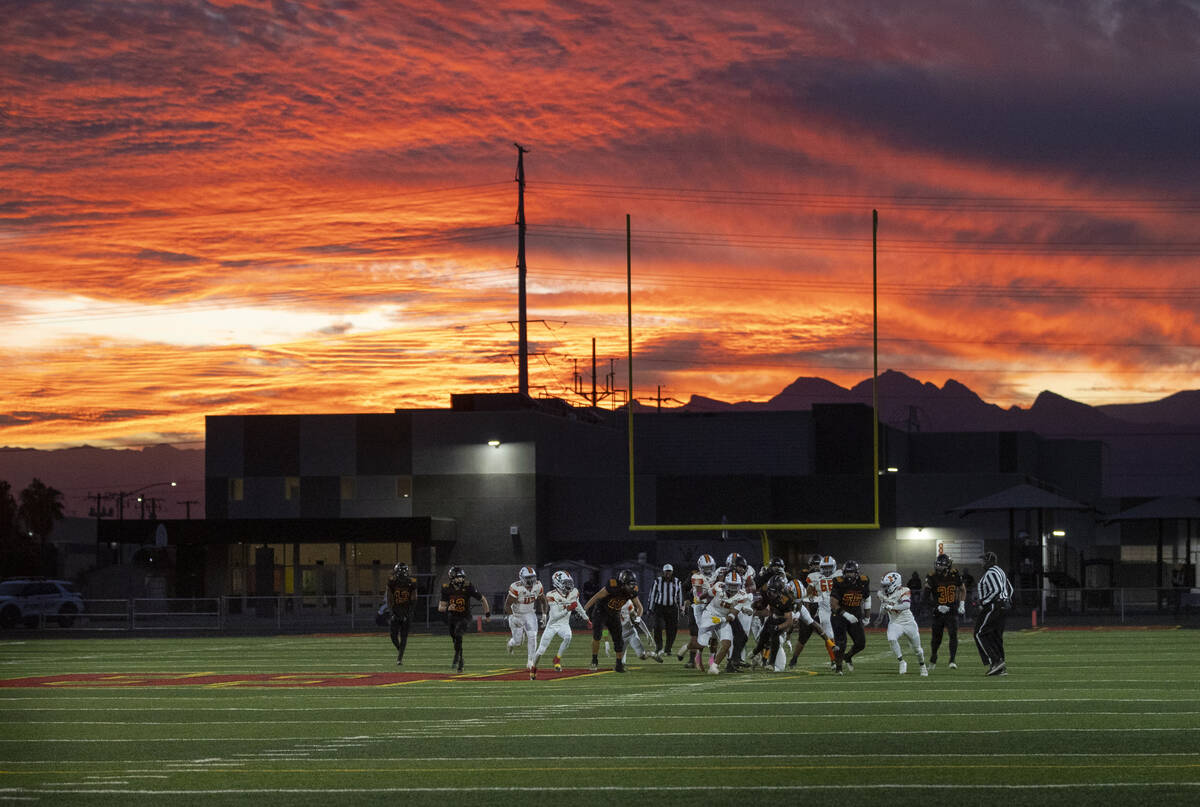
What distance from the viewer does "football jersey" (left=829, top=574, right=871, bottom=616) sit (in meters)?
25.9

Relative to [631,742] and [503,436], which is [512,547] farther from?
[631,742]

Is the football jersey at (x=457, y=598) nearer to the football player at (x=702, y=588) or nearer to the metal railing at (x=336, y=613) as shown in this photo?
the football player at (x=702, y=588)

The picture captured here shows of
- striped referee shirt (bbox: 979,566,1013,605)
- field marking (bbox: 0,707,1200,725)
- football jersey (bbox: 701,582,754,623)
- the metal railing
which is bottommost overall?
the metal railing

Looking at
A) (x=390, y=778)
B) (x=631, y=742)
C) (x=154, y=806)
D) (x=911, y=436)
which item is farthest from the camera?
(x=911, y=436)

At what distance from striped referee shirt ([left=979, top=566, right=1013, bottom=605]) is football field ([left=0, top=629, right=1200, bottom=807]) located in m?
1.16

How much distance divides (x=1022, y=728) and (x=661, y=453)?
5896 cm

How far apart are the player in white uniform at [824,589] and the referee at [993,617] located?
252 cm

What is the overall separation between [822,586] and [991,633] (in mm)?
3120

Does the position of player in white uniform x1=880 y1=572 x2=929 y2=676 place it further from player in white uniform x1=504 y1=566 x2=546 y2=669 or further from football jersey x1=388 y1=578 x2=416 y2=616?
football jersey x1=388 y1=578 x2=416 y2=616

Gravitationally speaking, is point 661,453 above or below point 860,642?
above

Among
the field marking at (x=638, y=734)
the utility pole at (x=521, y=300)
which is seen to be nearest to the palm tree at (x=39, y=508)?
the utility pole at (x=521, y=300)

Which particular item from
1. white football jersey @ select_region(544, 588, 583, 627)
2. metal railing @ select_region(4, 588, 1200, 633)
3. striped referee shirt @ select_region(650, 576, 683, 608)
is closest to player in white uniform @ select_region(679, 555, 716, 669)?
white football jersey @ select_region(544, 588, 583, 627)

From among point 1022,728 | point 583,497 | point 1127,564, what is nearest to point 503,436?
point 583,497

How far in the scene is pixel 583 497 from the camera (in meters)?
64.5
